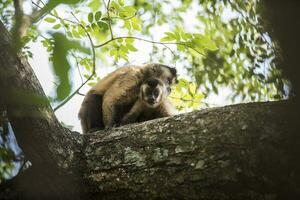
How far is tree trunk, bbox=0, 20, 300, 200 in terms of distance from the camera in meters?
2.93

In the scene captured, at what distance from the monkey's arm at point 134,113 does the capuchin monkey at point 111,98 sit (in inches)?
3.7

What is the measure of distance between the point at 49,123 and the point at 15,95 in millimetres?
2736

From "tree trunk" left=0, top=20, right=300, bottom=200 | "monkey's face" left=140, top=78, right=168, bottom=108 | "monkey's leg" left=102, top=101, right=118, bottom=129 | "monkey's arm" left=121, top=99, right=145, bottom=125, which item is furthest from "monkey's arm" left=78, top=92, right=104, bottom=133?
"tree trunk" left=0, top=20, right=300, bottom=200

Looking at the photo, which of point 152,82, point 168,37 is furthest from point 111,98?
point 168,37

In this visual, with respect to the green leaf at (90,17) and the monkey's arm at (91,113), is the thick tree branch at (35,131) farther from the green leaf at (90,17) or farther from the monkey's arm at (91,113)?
the monkey's arm at (91,113)

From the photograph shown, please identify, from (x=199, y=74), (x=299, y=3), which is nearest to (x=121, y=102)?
(x=199, y=74)

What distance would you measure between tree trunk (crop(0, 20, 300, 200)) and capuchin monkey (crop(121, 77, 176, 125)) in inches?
99.5

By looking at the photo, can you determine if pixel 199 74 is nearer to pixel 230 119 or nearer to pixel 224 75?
pixel 224 75

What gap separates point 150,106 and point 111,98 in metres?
Result: 0.63

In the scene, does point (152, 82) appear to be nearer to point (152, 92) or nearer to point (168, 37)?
point (152, 92)

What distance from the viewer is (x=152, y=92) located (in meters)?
6.44

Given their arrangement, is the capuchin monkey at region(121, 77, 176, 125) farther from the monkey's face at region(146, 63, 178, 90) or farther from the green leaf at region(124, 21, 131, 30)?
the green leaf at region(124, 21, 131, 30)

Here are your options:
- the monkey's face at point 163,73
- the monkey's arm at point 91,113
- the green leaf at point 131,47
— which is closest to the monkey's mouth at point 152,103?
the monkey's face at point 163,73

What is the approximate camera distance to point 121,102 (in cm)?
641
